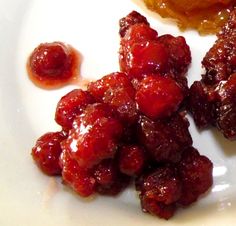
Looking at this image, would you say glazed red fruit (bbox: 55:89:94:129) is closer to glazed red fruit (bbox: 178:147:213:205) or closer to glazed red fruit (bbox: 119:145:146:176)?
glazed red fruit (bbox: 119:145:146:176)

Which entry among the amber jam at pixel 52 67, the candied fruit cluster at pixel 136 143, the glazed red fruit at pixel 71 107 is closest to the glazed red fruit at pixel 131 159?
the candied fruit cluster at pixel 136 143

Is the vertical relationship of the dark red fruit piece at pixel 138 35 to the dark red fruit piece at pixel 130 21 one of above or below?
below

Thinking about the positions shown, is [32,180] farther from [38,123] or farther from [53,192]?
[38,123]

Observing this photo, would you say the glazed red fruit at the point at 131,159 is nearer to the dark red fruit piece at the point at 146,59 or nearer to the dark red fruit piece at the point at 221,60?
the dark red fruit piece at the point at 146,59

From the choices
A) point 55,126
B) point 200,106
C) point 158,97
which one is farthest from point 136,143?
point 55,126

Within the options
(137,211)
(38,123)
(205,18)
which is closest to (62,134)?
(38,123)
